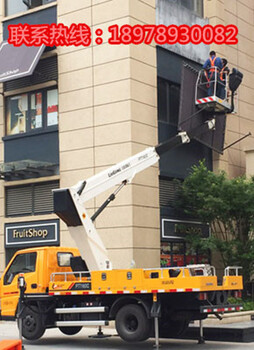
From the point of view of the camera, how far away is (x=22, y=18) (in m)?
28.1

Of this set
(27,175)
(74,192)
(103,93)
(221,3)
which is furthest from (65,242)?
(221,3)

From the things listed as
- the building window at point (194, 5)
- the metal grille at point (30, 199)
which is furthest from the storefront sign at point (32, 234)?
the building window at point (194, 5)

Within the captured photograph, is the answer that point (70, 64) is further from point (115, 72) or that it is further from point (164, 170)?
point (164, 170)

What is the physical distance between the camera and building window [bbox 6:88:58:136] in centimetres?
2681

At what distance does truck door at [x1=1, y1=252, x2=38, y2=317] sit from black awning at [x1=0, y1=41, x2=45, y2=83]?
891cm

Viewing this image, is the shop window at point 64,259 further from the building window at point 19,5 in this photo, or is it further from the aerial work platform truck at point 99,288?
the building window at point 19,5

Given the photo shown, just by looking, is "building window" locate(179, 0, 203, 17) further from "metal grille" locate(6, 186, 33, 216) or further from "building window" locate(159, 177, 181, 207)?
"metal grille" locate(6, 186, 33, 216)

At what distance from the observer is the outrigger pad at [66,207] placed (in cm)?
1805

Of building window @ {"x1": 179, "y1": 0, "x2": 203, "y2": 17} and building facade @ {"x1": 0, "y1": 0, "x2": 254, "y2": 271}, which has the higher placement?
building window @ {"x1": 179, "y1": 0, "x2": 203, "y2": 17}

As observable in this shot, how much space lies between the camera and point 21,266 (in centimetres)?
1931

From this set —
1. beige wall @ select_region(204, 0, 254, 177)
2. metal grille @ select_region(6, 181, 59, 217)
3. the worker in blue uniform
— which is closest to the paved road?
metal grille @ select_region(6, 181, 59, 217)

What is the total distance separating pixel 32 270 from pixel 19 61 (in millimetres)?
10418

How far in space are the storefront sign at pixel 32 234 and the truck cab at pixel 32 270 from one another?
632 cm

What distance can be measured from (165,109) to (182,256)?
5.88 m
